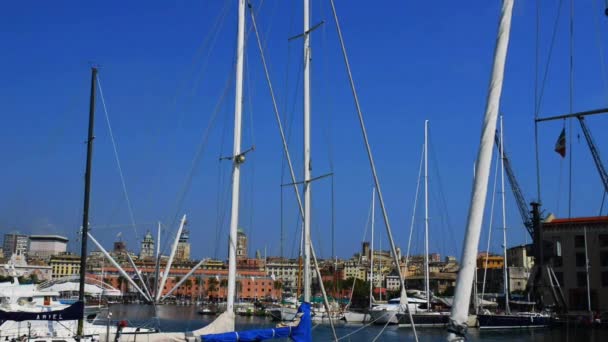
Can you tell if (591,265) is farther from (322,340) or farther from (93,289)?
(93,289)

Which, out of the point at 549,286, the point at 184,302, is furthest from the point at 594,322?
the point at 184,302

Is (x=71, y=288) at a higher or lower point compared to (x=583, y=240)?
lower

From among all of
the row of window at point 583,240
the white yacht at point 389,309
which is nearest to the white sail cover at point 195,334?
the white yacht at point 389,309

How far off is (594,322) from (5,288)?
59.1m

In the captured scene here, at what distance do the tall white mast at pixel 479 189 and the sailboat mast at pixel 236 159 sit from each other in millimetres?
13703

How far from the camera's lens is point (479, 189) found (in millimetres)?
9641

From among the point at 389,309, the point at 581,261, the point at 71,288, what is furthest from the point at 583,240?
the point at 71,288

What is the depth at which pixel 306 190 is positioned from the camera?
76.0 ft

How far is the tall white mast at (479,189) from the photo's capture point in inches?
375

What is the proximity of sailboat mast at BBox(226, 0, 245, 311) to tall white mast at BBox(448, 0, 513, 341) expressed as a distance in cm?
1370

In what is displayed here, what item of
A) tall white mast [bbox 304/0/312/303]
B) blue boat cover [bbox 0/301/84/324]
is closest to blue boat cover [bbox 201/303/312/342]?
tall white mast [bbox 304/0/312/303]

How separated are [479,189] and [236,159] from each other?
583 inches

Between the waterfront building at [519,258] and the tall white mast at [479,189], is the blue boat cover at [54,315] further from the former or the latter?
the waterfront building at [519,258]

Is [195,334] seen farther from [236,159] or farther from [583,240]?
[583,240]
